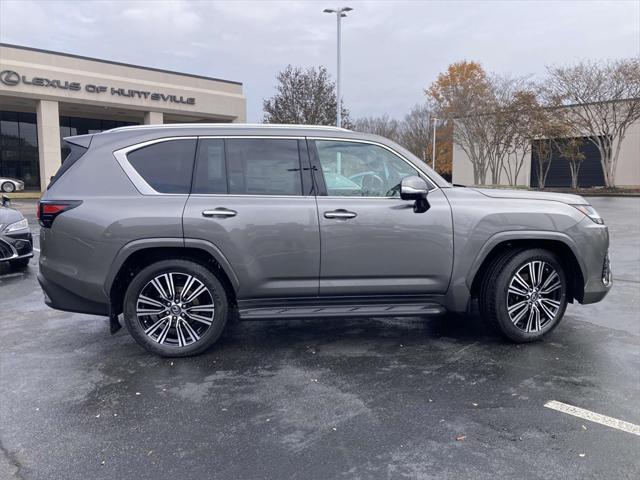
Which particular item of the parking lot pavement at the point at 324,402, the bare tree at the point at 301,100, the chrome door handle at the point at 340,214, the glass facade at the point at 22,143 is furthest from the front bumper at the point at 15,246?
the glass facade at the point at 22,143

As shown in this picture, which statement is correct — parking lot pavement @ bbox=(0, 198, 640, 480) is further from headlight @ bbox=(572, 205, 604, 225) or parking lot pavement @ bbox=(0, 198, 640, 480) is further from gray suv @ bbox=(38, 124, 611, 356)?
headlight @ bbox=(572, 205, 604, 225)

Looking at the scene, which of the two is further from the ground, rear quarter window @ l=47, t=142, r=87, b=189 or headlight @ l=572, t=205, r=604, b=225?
rear quarter window @ l=47, t=142, r=87, b=189

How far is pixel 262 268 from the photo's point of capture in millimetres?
4164

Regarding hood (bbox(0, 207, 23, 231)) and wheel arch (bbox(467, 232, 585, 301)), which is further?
hood (bbox(0, 207, 23, 231))

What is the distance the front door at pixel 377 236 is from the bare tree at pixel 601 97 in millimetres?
32211

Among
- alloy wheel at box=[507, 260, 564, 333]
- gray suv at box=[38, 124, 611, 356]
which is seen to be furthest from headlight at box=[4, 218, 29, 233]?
alloy wheel at box=[507, 260, 564, 333]

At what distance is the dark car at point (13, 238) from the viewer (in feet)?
25.1

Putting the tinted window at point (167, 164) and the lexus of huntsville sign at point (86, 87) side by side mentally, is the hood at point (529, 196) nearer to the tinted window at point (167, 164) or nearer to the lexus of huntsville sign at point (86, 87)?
the tinted window at point (167, 164)

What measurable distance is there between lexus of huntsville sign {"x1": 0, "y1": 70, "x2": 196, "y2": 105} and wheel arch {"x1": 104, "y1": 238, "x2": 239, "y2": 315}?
1128 inches

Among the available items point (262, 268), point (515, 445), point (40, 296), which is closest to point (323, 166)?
point (262, 268)

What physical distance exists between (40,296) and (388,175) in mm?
4913

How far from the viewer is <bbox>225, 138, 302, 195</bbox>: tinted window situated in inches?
167

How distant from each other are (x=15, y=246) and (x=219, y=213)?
5369mm

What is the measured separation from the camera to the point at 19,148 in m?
36.0
